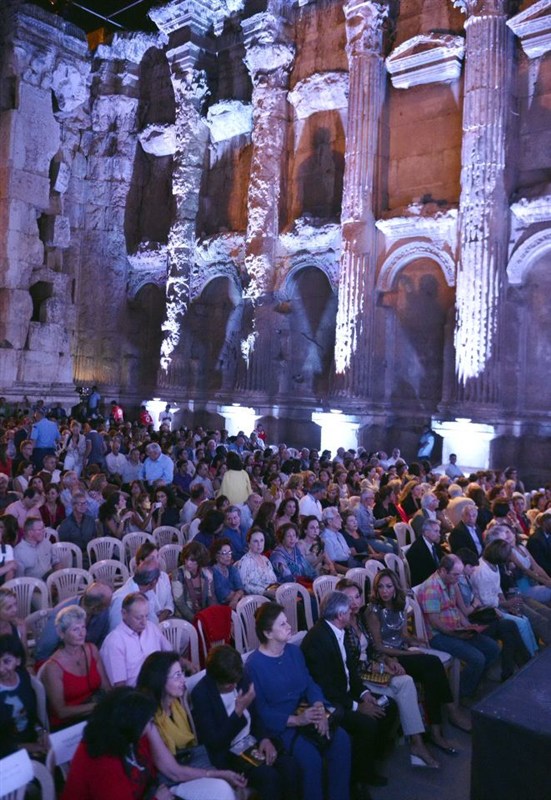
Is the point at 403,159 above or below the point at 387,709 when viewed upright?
above

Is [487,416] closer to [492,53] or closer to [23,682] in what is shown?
[492,53]

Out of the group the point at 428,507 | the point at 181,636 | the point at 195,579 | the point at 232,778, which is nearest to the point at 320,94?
the point at 428,507

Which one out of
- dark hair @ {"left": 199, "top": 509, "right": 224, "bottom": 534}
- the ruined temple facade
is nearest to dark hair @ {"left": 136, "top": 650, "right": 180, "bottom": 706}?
dark hair @ {"left": 199, "top": 509, "right": 224, "bottom": 534}

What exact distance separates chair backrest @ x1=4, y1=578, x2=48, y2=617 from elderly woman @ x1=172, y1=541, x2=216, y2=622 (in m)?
1.09

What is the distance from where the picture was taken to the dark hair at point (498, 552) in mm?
6973

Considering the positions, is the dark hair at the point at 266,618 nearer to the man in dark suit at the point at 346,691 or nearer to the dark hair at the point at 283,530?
the man in dark suit at the point at 346,691

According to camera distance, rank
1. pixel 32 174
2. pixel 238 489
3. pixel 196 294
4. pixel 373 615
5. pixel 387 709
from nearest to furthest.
→ pixel 387 709
pixel 373 615
pixel 238 489
pixel 32 174
pixel 196 294

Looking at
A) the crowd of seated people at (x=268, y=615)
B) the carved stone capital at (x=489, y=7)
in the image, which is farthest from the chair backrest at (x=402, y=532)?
the carved stone capital at (x=489, y=7)

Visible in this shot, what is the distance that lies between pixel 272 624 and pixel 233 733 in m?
0.68

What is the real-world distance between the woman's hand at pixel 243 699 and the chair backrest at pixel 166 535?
4.25m

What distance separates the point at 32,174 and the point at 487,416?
46.3 feet

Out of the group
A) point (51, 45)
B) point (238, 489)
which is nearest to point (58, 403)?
point (51, 45)

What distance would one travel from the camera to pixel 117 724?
3.23m

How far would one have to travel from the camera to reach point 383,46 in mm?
18766
